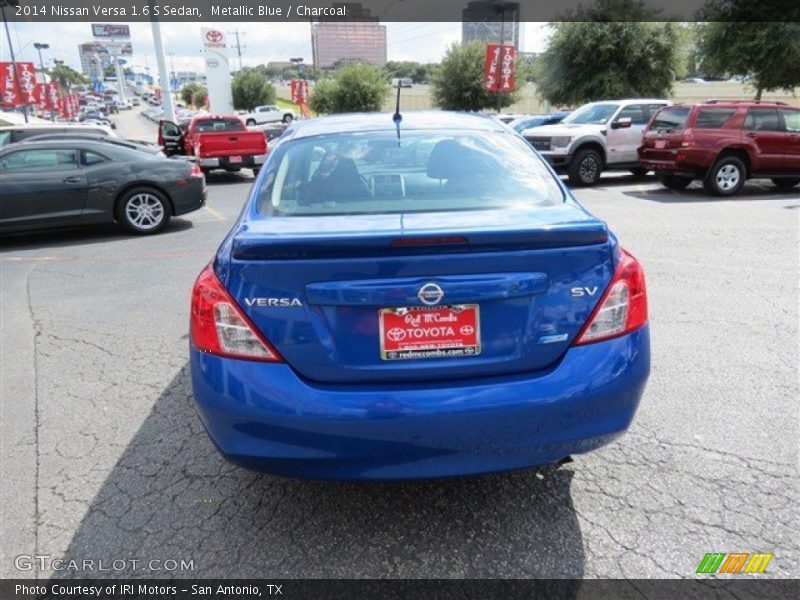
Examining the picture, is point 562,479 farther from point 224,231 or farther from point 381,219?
point 224,231

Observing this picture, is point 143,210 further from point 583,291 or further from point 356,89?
point 356,89

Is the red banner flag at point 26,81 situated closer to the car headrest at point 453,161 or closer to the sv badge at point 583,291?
the car headrest at point 453,161

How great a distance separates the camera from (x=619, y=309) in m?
2.32

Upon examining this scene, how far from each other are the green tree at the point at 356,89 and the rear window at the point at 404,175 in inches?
1812

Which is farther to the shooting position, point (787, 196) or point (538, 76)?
point (538, 76)

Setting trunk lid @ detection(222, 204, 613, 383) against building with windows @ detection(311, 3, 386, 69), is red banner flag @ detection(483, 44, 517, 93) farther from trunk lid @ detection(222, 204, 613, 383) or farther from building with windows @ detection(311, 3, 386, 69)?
building with windows @ detection(311, 3, 386, 69)

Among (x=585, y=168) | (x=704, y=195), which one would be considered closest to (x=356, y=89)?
(x=585, y=168)

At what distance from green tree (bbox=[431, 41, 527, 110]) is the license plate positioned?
125ft

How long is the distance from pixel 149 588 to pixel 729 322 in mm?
4493

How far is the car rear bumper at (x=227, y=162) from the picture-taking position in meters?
15.6

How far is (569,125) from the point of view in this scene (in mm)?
14430

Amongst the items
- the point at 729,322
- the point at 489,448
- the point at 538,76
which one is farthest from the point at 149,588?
the point at 538,76

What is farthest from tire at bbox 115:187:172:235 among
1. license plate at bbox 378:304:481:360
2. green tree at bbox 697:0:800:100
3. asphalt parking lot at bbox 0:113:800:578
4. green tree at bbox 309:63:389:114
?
green tree at bbox 309:63:389:114

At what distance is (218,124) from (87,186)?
30.6 ft
